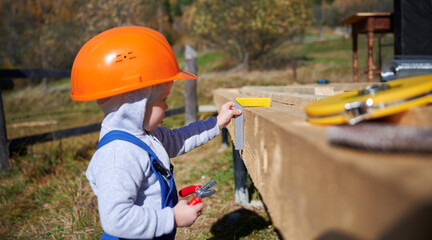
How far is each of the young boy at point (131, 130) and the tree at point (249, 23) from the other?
713 inches

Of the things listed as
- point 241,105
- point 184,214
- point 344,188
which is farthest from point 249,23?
point 344,188

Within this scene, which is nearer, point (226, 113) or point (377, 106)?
point (377, 106)

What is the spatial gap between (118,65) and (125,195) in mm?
601

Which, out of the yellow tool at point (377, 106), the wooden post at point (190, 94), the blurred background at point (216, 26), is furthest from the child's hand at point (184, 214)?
the blurred background at point (216, 26)

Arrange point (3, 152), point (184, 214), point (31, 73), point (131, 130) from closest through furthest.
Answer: point (184, 214) → point (131, 130) → point (3, 152) → point (31, 73)

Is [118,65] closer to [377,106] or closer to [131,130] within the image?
[131,130]

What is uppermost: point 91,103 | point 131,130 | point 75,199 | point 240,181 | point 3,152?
point 131,130

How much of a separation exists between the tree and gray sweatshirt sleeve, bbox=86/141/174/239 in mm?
18322

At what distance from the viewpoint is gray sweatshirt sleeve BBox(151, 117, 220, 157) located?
2.08 m

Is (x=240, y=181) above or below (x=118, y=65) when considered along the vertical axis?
below

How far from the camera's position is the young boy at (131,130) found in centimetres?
138

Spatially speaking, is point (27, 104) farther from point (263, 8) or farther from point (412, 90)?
point (263, 8)

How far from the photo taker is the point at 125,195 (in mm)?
1368

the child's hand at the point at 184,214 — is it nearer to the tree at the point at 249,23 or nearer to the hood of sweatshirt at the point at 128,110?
the hood of sweatshirt at the point at 128,110
